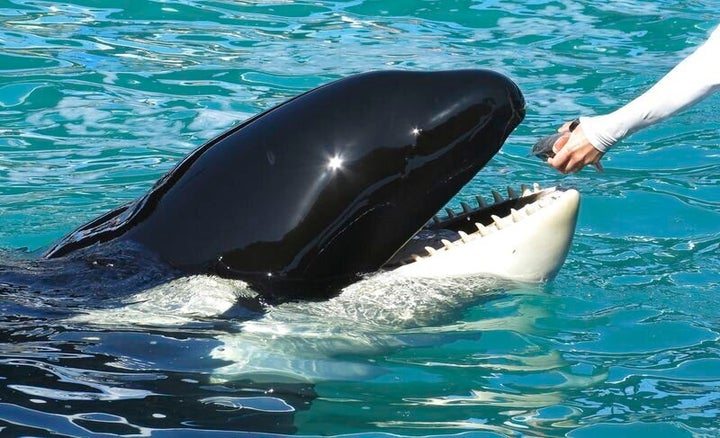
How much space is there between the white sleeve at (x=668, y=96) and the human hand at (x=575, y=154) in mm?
37

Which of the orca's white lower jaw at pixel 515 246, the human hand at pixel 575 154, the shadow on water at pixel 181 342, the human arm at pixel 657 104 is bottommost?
the shadow on water at pixel 181 342

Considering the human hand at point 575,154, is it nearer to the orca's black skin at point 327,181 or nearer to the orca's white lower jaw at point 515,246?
the orca's white lower jaw at point 515,246

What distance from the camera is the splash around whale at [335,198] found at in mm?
5828

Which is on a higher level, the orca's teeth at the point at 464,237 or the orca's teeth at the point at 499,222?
the orca's teeth at the point at 499,222

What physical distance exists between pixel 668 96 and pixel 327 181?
1726 millimetres

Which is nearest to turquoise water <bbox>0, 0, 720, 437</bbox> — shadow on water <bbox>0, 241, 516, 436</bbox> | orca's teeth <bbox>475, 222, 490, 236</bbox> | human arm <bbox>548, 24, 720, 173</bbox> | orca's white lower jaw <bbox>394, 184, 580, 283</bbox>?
shadow on water <bbox>0, 241, 516, 436</bbox>

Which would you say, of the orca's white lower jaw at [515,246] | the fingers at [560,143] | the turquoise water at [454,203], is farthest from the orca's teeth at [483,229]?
the fingers at [560,143]

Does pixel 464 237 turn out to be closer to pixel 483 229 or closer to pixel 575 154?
pixel 483 229

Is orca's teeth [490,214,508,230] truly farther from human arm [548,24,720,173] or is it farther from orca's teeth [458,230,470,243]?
human arm [548,24,720,173]

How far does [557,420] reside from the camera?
543 cm

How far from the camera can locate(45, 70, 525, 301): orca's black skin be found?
582 cm

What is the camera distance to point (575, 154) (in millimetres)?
6289

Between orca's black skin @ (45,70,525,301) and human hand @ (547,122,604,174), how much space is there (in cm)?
44

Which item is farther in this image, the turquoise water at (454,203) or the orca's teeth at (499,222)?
the orca's teeth at (499,222)
